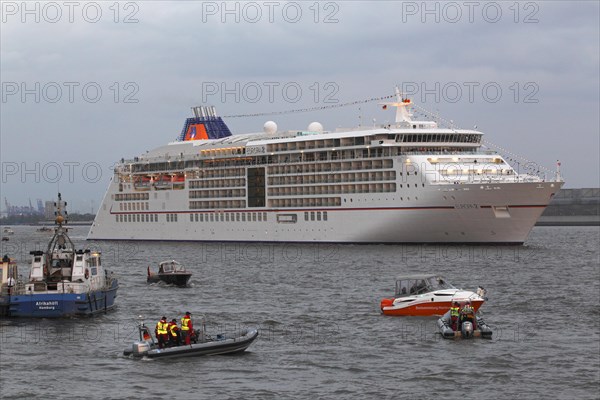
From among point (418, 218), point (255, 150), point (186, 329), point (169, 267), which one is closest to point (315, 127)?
point (255, 150)

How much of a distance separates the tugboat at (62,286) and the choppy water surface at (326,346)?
632 millimetres

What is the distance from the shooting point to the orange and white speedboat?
50781 mm

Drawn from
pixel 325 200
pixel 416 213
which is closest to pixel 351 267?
pixel 416 213

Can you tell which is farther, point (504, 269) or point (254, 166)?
point (254, 166)

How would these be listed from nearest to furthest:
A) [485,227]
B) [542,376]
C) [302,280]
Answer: [542,376], [302,280], [485,227]

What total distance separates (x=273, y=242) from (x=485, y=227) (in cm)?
2817

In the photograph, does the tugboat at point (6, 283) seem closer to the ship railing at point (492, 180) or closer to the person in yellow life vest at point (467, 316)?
the person in yellow life vest at point (467, 316)

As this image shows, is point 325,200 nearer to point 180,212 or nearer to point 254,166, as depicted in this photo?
point 254,166

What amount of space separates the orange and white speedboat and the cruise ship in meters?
45.7

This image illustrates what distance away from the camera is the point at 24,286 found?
51.9 metres

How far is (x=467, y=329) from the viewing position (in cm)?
4356

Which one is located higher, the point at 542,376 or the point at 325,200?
the point at 325,200

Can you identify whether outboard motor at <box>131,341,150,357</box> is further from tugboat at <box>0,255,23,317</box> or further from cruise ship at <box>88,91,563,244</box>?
cruise ship at <box>88,91,563,244</box>

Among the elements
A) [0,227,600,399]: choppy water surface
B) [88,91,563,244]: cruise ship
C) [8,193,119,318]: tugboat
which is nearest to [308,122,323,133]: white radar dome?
[88,91,563,244]: cruise ship
